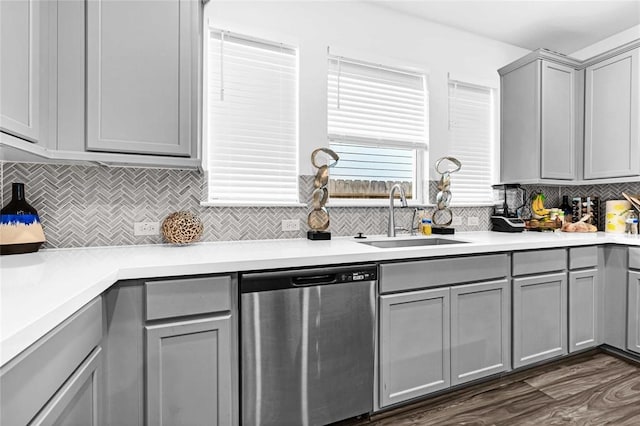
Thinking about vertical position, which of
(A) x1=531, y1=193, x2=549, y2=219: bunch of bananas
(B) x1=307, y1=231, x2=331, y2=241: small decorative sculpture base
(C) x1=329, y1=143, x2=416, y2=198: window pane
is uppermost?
(C) x1=329, y1=143, x2=416, y2=198: window pane

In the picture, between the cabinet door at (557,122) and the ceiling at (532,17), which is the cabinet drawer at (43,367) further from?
the cabinet door at (557,122)

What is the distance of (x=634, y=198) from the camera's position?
2.85 m

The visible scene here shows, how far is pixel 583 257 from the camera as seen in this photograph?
8.09 feet

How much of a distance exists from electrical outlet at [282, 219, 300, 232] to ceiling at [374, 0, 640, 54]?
1.85 meters

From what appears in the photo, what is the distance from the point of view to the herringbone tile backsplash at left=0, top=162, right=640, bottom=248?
1.81 meters

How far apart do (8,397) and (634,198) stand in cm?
401

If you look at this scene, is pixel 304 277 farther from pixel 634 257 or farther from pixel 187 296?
pixel 634 257

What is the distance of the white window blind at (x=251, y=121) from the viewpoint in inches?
86.4

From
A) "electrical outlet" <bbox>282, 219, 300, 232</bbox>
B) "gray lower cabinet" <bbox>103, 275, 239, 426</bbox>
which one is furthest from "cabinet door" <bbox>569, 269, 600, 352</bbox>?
"gray lower cabinet" <bbox>103, 275, 239, 426</bbox>

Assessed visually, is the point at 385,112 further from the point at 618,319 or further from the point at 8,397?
the point at 8,397

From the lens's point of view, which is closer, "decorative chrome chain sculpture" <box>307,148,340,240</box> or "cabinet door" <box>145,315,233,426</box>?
"cabinet door" <box>145,315,233,426</box>

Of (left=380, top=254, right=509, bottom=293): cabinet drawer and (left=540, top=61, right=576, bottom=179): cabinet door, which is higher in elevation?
(left=540, top=61, right=576, bottom=179): cabinet door

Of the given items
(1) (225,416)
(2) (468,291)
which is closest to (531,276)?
(2) (468,291)

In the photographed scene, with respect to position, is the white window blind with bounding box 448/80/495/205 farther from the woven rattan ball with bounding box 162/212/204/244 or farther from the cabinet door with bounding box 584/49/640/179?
the woven rattan ball with bounding box 162/212/204/244
